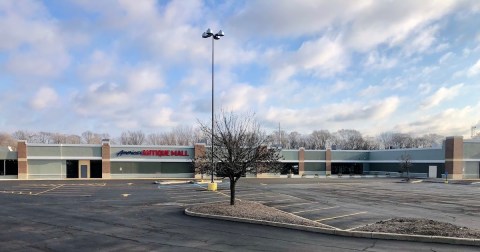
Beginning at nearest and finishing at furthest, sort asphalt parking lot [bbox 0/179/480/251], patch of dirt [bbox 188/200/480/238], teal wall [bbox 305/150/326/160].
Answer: asphalt parking lot [bbox 0/179/480/251]
patch of dirt [bbox 188/200/480/238]
teal wall [bbox 305/150/326/160]

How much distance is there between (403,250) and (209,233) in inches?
206

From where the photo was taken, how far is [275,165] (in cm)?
1819

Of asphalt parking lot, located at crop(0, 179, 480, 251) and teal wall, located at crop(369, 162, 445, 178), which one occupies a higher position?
asphalt parking lot, located at crop(0, 179, 480, 251)

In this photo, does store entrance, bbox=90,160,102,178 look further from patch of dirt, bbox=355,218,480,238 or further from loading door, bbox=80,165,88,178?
patch of dirt, bbox=355,218,480,238

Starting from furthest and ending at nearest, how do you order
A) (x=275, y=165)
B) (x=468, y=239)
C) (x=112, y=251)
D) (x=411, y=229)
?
(x=275, y=165) < (x=411, y=229) < (x=468, y=239) < (x=112, y=251)

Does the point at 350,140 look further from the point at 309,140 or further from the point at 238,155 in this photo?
the point at 238,155

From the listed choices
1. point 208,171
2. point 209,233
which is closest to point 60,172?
point 208,171

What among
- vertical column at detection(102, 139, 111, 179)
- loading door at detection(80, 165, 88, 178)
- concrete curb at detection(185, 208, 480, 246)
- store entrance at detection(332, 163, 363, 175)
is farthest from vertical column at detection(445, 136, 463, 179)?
concrete curb at detection(185, 208, 480, 246)

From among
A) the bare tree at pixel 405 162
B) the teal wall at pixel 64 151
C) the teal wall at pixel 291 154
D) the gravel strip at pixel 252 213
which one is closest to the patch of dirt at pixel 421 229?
the gravel strip at pixel 252 213

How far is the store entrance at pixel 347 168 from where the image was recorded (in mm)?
70500

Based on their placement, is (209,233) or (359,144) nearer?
(209,233)

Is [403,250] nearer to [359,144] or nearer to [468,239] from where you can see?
[468,239]

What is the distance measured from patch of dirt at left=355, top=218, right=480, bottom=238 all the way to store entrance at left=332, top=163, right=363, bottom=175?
57944mm

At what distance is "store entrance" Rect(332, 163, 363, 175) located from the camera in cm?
7050
